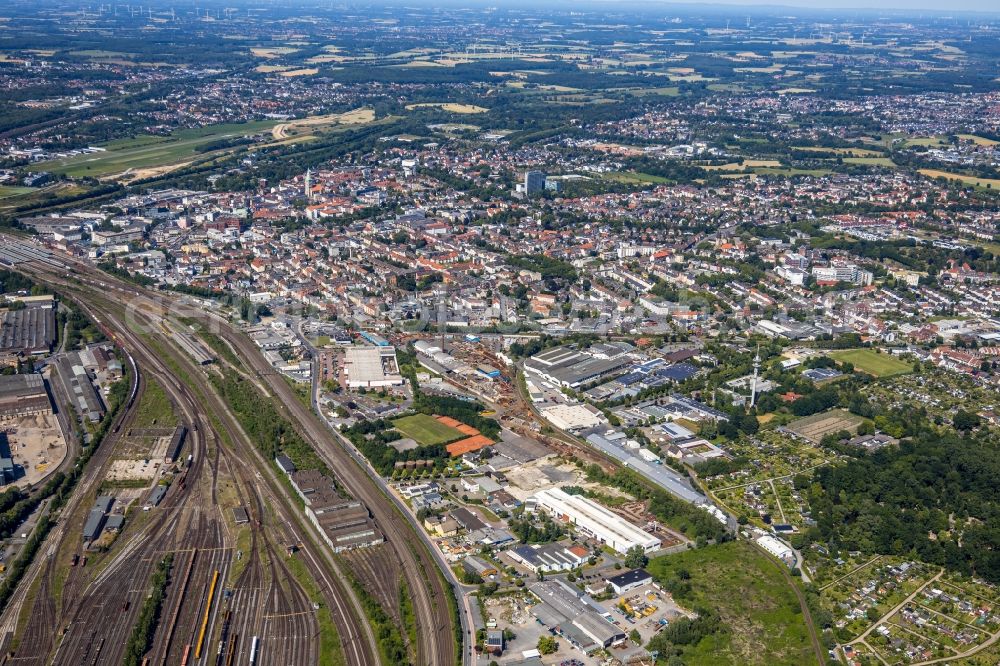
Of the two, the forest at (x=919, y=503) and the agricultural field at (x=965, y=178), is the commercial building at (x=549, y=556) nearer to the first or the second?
the forest at (x=919, y=503)

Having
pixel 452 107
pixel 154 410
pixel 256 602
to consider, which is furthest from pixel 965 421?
pixel 452 107

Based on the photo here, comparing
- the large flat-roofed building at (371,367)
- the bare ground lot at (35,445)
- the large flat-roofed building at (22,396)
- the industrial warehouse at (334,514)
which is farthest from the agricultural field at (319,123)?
the industrial warehouse at (334,514)

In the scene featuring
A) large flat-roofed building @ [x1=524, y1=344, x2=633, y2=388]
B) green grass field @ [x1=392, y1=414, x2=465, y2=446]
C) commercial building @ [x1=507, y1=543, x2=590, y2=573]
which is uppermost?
commercial building @ [x1=507, y1=543, x2=590, y2=573]

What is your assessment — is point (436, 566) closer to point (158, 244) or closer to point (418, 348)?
point (418, 348)

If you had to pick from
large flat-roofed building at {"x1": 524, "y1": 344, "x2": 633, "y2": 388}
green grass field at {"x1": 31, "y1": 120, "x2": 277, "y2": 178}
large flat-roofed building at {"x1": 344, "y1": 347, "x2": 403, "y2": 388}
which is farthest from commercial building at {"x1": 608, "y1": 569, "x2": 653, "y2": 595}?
green grass field at {"x1": 31, "y1": 120, "x2": 277, "y2": 178}

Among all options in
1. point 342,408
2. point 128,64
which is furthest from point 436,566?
point 128,64

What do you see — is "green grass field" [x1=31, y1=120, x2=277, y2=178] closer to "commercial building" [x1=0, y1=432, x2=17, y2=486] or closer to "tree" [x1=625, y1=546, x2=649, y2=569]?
"commercial building" [x1=0, y1=432, x2=17, y2=486]

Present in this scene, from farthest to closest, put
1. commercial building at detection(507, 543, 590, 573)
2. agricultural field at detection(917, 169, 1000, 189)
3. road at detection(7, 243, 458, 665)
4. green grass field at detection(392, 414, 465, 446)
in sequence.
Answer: agricultural field at detection(917, 169, 1000, 189)
green grass field at detection(392, 414, 465, 446)
commercial building at detection(507, 543, 590, 573)
road at detection(7, 243, 458, 665)
